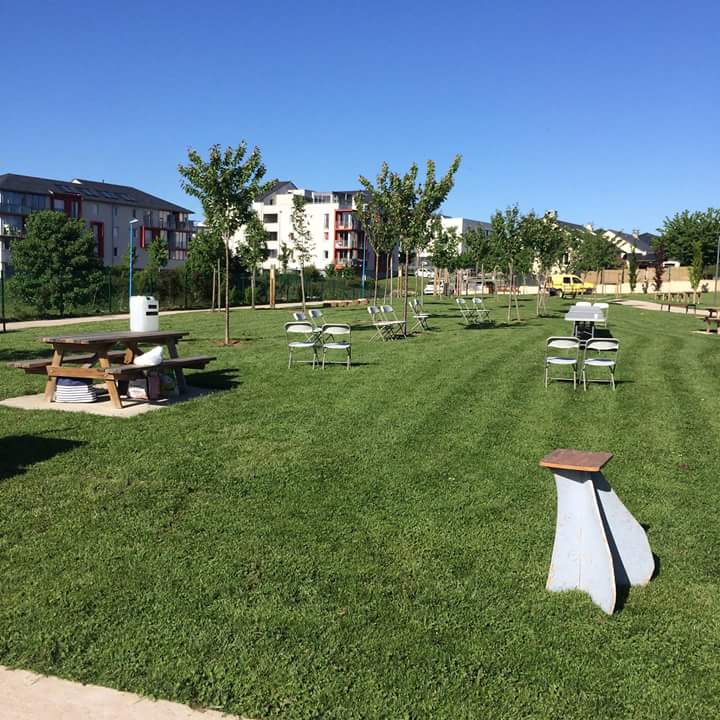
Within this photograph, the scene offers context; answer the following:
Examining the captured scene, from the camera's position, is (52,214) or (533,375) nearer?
(533,375)

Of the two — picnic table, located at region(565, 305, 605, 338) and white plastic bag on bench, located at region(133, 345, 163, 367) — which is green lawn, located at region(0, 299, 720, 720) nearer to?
white plastic bag on bench, located at region(133, 345, 163, 367)

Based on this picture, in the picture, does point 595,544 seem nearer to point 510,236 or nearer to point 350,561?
point 350,561

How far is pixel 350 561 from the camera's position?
4273mm

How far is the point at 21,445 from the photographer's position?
6.54 metres

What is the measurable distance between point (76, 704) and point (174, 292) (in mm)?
29070

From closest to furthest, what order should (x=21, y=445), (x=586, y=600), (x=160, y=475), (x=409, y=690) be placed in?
(x=409, y=690)
(x=586, y=600)
(x=160, y=475)
(x=21, y=445)

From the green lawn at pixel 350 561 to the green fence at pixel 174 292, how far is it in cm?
1767

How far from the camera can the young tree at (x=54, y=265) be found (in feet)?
79.2

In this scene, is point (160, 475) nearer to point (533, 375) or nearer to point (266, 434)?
point (266, 434)

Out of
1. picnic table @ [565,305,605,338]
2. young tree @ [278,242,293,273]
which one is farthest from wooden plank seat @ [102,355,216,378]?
young tree @ [278,242,293,273]

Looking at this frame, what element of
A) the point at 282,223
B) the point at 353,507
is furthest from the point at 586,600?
the point at 282,223

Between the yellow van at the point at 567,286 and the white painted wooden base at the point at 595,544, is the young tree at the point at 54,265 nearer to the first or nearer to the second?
the white painted wooden base at the point at 595,544

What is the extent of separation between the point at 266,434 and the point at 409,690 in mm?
4333

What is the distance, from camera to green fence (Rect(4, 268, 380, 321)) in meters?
23.8
